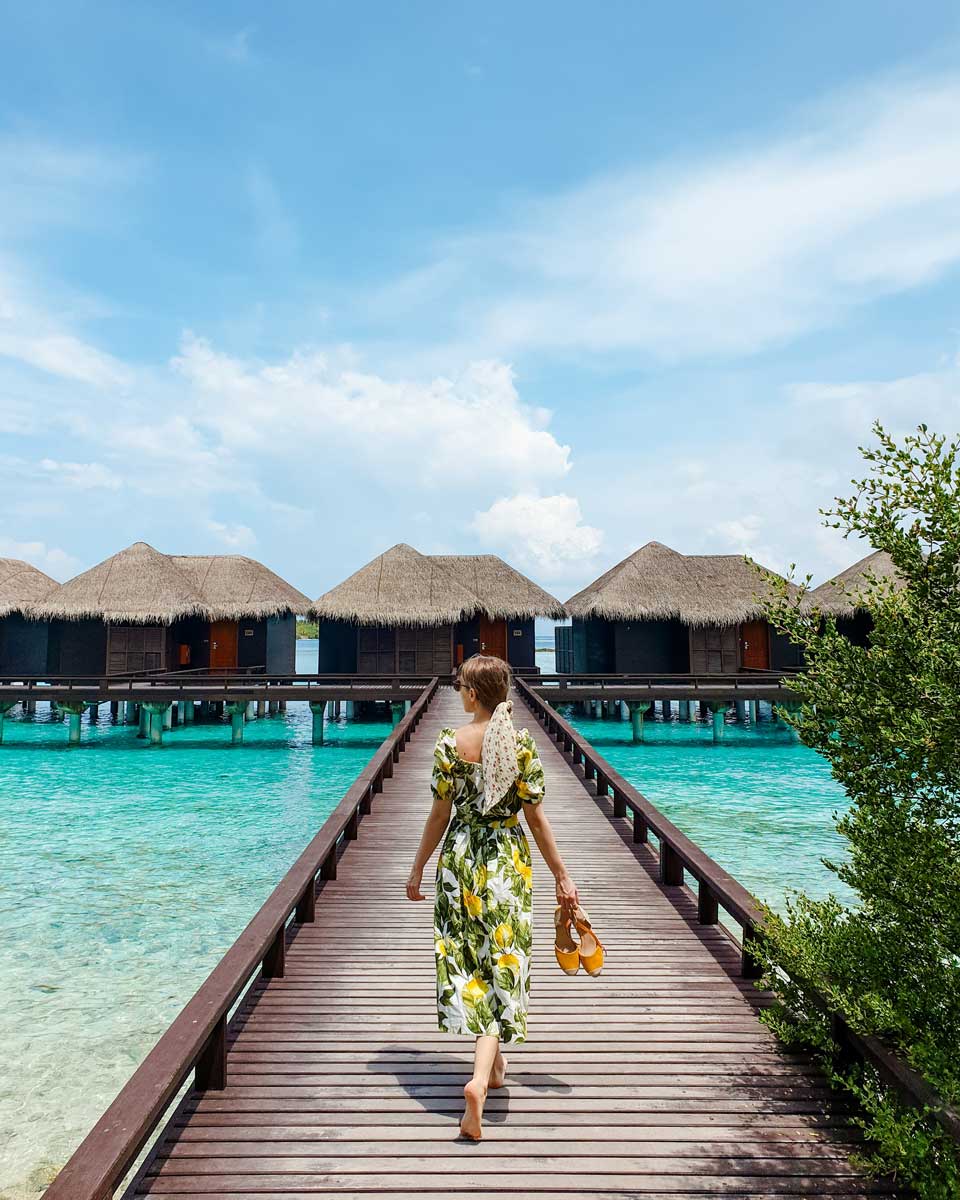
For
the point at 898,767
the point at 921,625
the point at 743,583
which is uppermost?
the point at 743,583

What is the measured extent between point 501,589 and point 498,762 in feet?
76.4

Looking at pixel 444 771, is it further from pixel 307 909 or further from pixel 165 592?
pixel 165 592

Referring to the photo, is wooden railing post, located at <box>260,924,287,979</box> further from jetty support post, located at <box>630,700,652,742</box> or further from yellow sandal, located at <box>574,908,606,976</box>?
jetty support post, located at <box>630,700,652,742</box>

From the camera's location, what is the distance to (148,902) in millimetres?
8617

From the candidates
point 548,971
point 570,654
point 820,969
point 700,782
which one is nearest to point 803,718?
point 820,969

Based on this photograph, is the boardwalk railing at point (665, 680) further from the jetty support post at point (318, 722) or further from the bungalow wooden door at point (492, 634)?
the jetty support post at point (318, 722)

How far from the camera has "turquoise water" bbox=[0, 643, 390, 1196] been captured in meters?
5.09

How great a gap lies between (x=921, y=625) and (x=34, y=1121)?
5453mm

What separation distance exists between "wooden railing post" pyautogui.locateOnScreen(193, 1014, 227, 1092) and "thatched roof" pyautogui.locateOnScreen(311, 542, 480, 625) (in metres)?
20.6

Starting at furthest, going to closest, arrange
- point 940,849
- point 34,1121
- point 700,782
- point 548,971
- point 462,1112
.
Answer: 1. point 700,782
2. point 34,1121
3. point 548,971
4. point 462,1112
5. point 940,849

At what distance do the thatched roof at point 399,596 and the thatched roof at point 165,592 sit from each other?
2.47m

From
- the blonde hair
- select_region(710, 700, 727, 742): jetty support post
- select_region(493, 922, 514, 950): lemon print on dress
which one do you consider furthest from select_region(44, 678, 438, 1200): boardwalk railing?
select_region(710, 700, 727, 742): jetty support post

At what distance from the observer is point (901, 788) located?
8.41 ft

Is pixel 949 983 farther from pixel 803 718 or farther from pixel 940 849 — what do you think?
pixel 803 718
